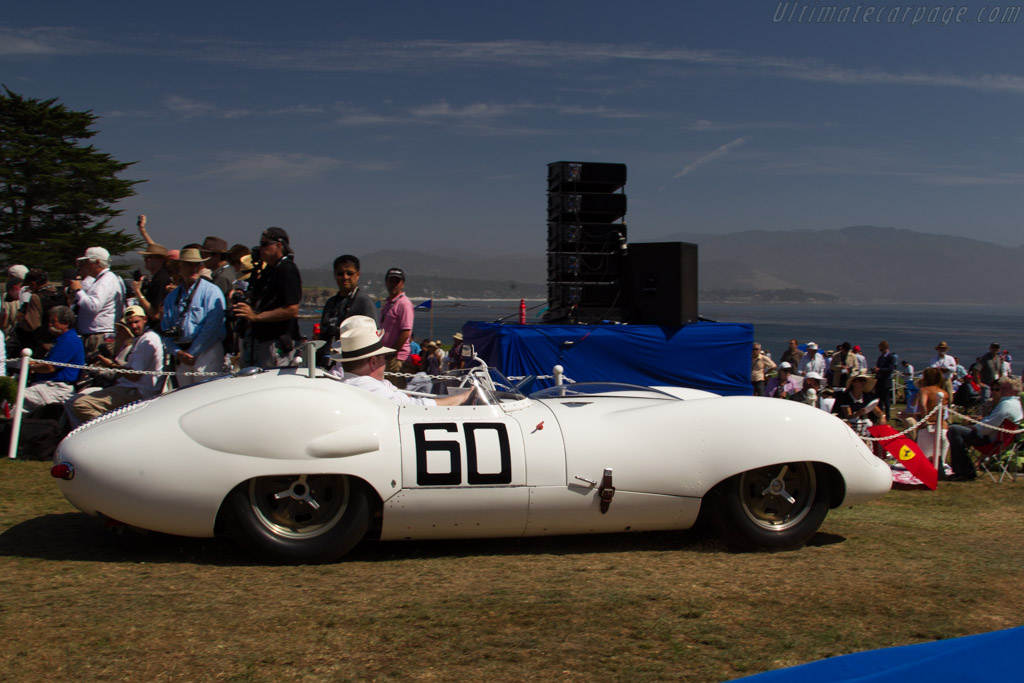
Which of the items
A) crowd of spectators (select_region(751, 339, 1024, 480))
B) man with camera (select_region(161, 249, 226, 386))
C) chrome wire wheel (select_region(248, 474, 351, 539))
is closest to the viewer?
chrome wire wheel (select_region(248, 474, 351, 539))

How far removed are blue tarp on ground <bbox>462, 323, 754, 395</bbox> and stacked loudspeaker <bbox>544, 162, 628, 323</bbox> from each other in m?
1.38

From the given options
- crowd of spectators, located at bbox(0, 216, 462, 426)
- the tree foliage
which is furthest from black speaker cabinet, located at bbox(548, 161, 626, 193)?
the tree foliage

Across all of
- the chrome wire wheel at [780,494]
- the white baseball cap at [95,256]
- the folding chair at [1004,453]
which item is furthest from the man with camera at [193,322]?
the folding chair at [1004,453]

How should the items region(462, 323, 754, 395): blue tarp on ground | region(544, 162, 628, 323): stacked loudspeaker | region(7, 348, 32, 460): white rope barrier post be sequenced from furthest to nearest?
region(544, 162, 628, 323): stacked loudspeaker
region(462, 323, 754, 395): blue tarp on ground
region(7, 348, 32, 460): white rope barrier post

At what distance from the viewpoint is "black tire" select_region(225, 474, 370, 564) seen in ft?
14.5

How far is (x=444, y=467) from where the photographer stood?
181 inches

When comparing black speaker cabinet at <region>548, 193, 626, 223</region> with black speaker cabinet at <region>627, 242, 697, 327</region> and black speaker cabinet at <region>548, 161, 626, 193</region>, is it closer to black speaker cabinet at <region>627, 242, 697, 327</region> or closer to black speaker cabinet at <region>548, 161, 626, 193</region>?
black speaker cabinet at <region>548, 161, 626, 193</region>

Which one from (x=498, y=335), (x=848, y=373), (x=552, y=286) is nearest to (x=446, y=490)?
(x=498, y=335)

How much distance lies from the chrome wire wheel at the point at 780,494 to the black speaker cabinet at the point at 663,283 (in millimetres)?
8626

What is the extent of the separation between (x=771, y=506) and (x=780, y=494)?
0.09m

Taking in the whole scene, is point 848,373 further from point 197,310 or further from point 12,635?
point 12,635

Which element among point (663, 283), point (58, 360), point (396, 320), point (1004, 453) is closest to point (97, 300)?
point (58, 360)

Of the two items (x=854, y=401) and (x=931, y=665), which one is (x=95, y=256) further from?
(x=854, y=401)

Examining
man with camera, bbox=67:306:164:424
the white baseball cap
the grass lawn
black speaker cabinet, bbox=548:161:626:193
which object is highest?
black speaker cabinet, bbox=548:161:626:193
